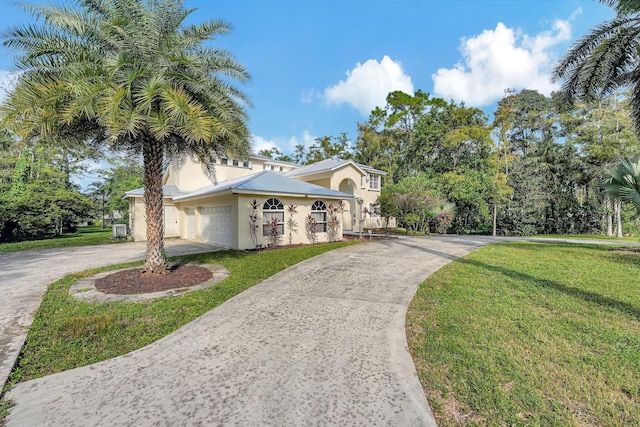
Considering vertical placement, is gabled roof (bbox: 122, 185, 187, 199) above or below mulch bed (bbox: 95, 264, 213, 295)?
above

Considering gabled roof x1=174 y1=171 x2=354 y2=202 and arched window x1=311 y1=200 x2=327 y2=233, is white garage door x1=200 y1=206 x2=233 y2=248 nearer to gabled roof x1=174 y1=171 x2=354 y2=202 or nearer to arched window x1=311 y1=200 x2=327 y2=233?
gabled roof x1=174 y1=171 x2=354 y2=202

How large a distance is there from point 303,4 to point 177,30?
25.7 ft

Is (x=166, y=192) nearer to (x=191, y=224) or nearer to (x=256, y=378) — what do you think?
(x=191, y=224)

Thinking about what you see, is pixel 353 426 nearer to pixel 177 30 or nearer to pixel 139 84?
pixel 139 84

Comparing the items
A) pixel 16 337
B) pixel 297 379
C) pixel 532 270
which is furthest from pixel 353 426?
pixel 532 270

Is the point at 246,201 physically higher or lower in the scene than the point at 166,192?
lower

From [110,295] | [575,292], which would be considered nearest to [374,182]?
[575,292]

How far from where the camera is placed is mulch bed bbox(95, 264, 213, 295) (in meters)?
6.76

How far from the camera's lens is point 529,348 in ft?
12.2

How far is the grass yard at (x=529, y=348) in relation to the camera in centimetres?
266

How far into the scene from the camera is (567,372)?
3.18 metres

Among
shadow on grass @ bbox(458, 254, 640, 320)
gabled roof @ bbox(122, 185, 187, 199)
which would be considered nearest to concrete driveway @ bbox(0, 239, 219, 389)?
gabled roof @ bbox(122, 185, 187, 199)

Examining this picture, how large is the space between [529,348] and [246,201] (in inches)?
442

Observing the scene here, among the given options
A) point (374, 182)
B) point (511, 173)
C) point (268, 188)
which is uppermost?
point (511, 173)
